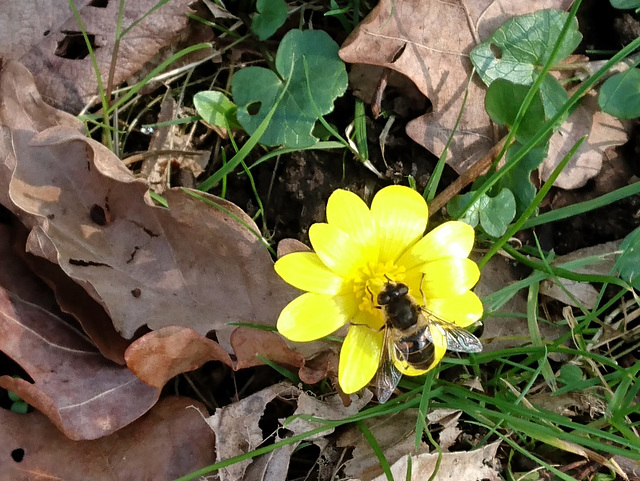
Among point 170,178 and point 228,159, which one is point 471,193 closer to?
point 228,159

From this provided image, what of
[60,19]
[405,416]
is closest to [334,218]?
[405,416]

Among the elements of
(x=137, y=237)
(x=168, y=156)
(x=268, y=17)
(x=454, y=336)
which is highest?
(x=268, y=17)

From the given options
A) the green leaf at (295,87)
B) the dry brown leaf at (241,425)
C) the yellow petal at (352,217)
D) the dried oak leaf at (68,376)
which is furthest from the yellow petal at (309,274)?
the dried oak leaf at (68,376)

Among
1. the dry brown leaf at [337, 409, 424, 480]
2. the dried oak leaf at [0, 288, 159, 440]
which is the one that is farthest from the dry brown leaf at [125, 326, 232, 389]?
the dry brown leaf at [337, 409, 424, 480]

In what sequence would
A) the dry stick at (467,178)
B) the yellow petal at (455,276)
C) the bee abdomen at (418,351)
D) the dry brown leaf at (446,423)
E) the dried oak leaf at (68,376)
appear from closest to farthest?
the bee abdomen at (418,351), the yellow petal at (455,276), the dried oak leaf at (68,376), the dry brown leaf at (446,423), the dry stick at (467,178)

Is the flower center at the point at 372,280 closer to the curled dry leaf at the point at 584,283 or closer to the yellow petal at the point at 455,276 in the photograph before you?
the yellow petal at the point at 455,276

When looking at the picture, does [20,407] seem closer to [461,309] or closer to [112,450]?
[112,450]

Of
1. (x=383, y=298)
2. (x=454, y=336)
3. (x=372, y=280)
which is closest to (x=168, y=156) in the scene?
(x=372, y=280)
